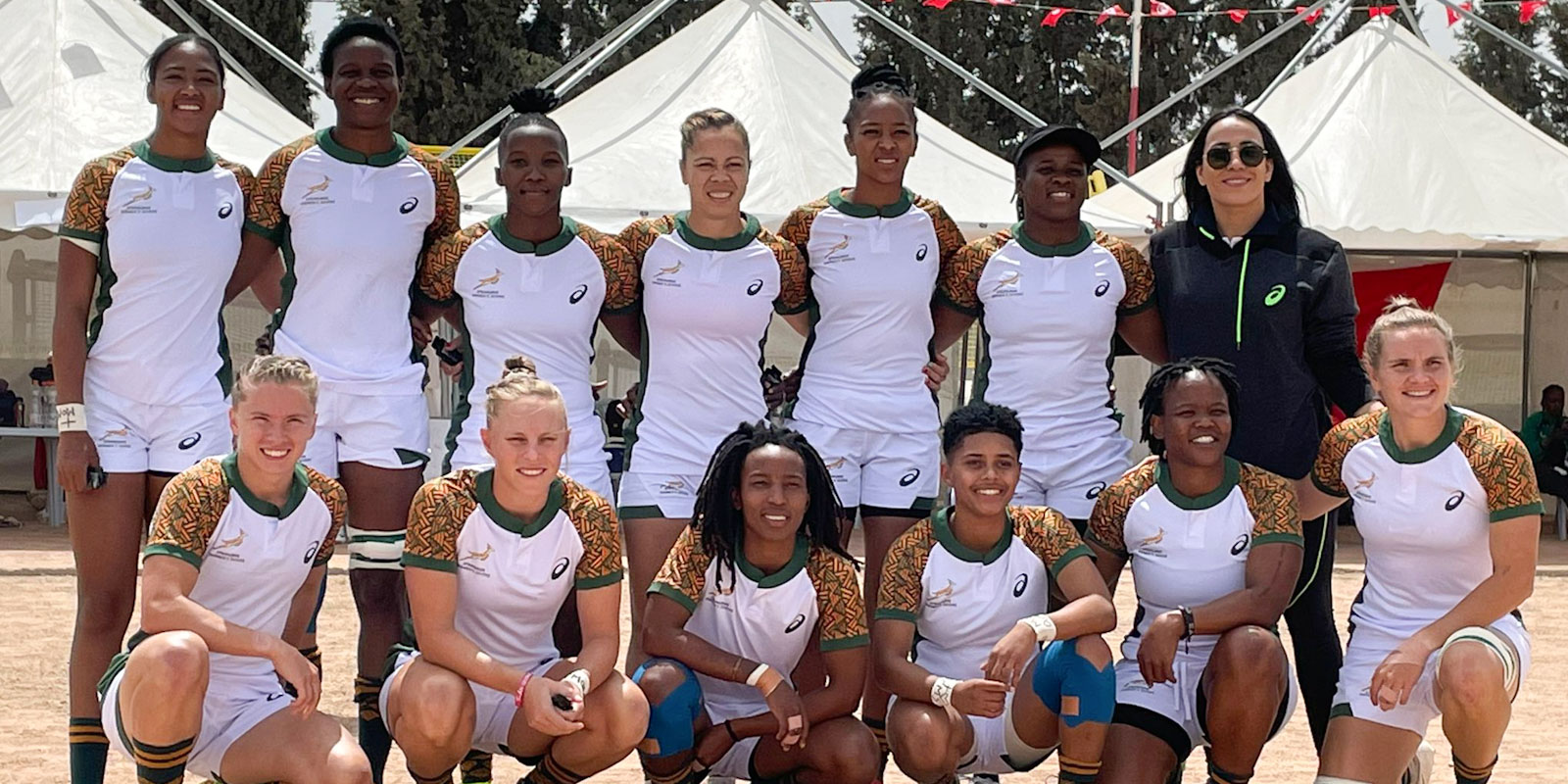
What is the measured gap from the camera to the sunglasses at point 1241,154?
15.7 ft

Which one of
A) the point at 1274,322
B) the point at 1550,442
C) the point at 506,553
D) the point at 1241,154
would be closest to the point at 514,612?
the point at 506,553

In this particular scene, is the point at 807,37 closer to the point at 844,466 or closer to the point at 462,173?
the point at 462,173

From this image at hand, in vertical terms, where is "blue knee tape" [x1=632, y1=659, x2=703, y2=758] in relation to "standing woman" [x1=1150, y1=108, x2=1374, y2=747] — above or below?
below

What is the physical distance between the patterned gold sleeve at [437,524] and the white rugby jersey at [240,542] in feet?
0.70

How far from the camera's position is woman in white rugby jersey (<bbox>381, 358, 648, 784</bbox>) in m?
4.21

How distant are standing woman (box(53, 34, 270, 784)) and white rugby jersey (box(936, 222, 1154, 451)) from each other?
203 centimetres

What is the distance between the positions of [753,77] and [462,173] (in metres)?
2.34

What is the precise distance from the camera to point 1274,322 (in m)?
4.73

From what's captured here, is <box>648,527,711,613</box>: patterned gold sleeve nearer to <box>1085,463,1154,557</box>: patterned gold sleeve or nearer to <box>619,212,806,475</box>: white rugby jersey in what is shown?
<box>619,212,806,475</box>: white rugby jersey

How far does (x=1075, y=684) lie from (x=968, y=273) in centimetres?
124

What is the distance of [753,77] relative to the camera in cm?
1230

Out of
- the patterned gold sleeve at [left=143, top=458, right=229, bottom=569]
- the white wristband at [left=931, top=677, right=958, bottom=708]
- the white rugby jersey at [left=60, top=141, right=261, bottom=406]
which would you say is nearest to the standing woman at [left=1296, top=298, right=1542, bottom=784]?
the white wristband at [left=931, top=677, right=958, bottom=708]

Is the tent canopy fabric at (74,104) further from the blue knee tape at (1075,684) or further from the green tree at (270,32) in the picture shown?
the green tree at (270,32)

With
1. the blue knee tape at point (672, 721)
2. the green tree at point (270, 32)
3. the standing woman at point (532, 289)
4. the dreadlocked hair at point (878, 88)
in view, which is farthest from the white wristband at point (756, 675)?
the green tree at point (270, 32)
